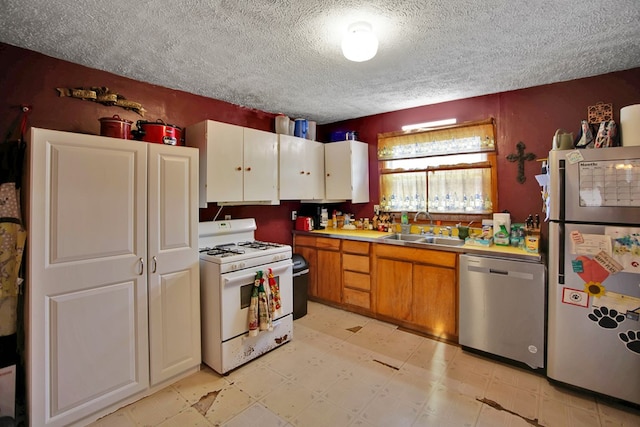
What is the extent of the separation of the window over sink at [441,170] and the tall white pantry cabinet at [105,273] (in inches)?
97.5

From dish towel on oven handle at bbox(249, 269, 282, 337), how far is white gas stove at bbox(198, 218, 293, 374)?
26 millimetres

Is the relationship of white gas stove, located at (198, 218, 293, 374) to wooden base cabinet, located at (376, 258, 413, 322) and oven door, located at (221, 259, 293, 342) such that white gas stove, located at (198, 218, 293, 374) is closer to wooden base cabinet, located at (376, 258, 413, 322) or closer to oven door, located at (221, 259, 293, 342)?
oven door, located at (221, 259, 293, 342)

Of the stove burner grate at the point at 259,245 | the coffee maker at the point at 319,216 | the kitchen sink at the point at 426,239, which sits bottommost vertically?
the stove burner grate at the point at 259,245

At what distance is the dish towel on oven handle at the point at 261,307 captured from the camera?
2.45 meters

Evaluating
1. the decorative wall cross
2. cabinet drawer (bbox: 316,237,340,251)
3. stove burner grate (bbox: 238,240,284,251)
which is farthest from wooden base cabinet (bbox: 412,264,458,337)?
stove burner grate (bbox: 238,240,284,251)

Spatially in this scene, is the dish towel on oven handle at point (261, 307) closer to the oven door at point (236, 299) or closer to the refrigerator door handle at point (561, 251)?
the oven door at point (236, 299)

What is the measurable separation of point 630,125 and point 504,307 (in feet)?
5.14

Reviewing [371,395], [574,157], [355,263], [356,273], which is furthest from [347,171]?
[371,395]

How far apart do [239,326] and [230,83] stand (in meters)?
2.20

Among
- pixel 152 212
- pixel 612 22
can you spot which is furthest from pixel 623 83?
pixel 152 212

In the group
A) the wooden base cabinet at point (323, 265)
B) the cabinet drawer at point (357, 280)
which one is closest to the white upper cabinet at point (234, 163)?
the wooden base cabinet at point (323, 265)

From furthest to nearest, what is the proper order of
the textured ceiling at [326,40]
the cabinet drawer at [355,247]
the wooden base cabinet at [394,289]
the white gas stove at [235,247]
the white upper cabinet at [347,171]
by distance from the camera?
the white upper cabinet at [347,171], the cabinet drawer at [355,247], the wooden base cabinet at [394,289], the white gas stove at [235,247], the textured ceiling at [326,40]

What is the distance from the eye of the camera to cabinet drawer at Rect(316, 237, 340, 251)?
3.60 metres

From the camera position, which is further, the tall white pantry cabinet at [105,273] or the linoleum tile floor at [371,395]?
the linoleum tile floor at [371,395]
